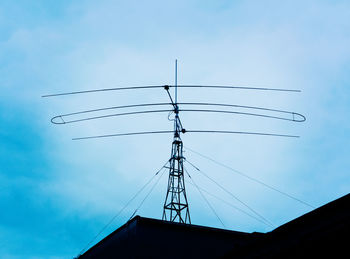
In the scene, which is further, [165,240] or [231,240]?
[231,240]

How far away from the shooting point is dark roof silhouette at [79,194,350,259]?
17.3ft

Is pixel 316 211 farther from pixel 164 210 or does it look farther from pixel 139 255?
pixel 164 210

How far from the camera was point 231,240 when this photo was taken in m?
12.4

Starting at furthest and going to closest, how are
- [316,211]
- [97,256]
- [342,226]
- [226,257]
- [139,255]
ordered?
1. [97,256]
2. [139,255]
3. [226,257]
4. [316,211]
5. [342,226]

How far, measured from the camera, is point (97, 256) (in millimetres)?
12984

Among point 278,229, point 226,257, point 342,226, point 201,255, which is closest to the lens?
point 342,226

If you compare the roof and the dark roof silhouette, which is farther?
the roof

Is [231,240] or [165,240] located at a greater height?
[231,240]

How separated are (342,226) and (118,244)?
8231mm

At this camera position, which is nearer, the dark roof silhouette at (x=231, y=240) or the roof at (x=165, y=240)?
the dark roof silhouette at (x=231, y=240)

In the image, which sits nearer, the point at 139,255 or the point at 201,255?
the point at 139,255

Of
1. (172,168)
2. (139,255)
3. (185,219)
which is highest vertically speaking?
(172,168)

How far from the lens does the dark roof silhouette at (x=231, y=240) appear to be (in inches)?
207

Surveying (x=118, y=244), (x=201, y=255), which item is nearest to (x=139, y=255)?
(x=118, y=244)
